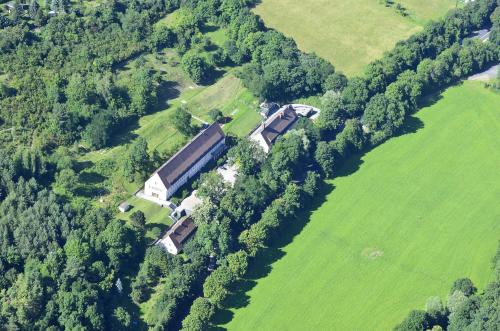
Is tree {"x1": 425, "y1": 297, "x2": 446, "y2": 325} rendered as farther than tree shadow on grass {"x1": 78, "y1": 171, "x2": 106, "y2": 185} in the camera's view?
No

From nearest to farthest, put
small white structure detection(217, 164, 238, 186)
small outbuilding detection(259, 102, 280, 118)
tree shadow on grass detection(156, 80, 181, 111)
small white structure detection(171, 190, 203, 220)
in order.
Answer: small white structure detection(171, 190, 203, 220)
small white structure detection(217, 164, 238, 186)
small outbuilding detection(259, 102, 280, 118)
tree shadow on grass detection(156, 80, 181, 111)

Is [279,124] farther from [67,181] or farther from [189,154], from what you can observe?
[67,181]

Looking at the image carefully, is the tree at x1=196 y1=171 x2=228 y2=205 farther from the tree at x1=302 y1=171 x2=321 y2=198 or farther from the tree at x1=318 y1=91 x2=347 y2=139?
the tree at x1=318 y1=91 x2=347 y2=139

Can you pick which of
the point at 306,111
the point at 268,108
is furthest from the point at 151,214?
the point at 306,111

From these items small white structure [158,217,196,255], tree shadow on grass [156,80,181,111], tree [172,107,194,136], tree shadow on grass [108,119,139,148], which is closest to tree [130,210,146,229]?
small white structure [158,217,196,255]

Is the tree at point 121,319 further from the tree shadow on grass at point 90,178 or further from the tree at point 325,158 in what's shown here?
the tree at point 325,158

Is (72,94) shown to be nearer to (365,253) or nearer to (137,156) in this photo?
(137,156)
